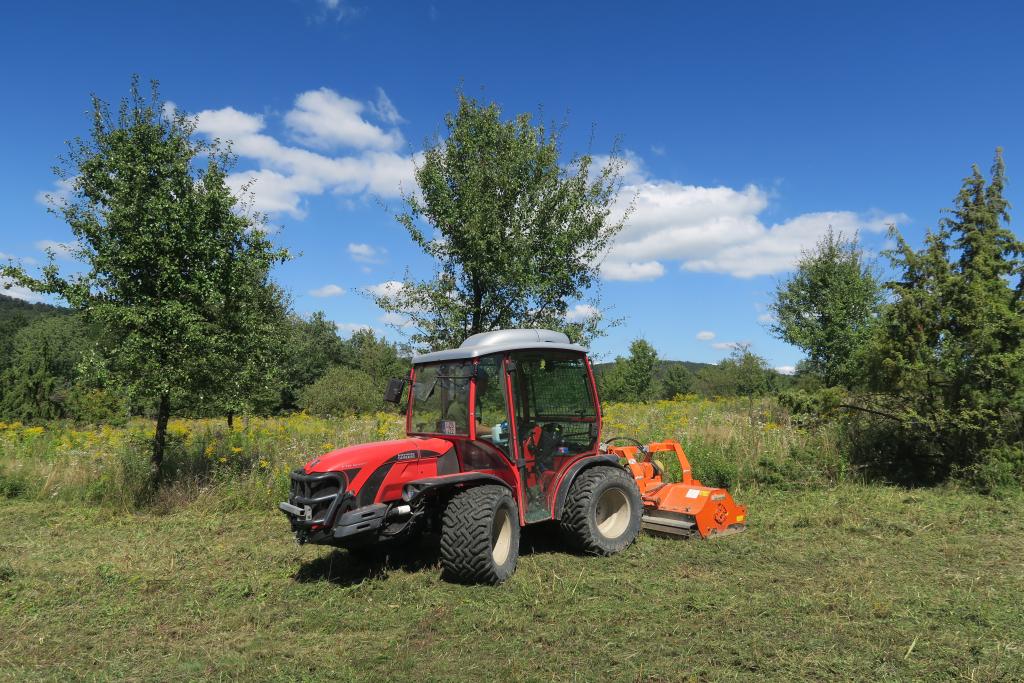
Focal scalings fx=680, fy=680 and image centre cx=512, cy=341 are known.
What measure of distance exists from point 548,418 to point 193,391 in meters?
5.38

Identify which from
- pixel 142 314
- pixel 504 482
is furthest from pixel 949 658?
pixel 142 314

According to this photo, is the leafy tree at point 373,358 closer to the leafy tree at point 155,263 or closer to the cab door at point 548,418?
the leafy tree at point 155,263

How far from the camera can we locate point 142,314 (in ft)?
29.2

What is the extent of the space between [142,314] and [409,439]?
4726mm

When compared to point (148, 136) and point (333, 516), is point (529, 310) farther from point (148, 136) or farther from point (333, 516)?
point (333, 516)

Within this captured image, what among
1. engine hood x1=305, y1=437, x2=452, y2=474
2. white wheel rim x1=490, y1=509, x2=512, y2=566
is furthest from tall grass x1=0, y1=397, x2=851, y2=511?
white wheel rim x1=490, y1=509, x2=512, y2=566

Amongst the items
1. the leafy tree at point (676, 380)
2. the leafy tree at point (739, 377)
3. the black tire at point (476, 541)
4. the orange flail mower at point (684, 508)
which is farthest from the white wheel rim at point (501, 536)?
the leafy tree at point (676, 380)

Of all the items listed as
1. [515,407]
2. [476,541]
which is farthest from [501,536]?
[515,407]

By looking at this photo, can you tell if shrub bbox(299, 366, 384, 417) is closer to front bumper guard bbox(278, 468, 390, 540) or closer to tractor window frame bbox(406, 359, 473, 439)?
tractor window frame bbox(406, 359, 473, 439)

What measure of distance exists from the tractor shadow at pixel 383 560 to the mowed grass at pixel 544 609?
0.03 m

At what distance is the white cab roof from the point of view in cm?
627

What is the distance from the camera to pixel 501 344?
Answer: 6461 millimetres

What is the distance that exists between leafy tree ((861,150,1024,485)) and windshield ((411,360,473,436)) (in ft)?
22.2

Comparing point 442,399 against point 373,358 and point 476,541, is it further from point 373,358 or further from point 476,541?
point 373,358
